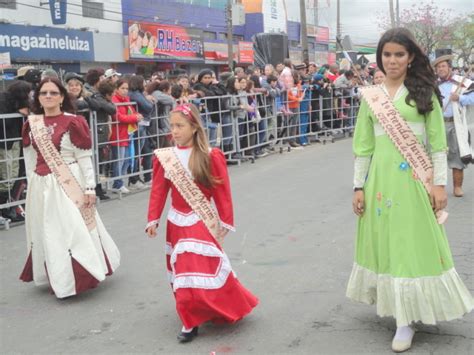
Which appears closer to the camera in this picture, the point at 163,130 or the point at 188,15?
the point at 163,130

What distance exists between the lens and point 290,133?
601 inches

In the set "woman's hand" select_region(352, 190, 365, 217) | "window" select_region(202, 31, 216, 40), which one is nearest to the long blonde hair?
"woman's hand" select_region(352, 190, 365, 217)

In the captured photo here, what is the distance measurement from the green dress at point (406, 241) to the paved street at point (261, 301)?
306mm

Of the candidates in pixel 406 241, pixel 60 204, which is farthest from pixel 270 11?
pixel 406 241

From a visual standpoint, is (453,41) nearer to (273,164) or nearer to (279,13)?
(279,13)

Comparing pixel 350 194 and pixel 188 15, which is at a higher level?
pixel 188 15

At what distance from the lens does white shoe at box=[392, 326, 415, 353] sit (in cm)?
381

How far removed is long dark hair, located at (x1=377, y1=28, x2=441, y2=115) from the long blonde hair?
1245 millimetres

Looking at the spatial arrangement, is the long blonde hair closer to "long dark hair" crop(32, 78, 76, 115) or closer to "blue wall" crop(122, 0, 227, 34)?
"long dark hair" crop(32, 78, 76, 115)

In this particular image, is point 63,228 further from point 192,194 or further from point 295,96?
point 295,96

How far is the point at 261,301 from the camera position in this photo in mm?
4832

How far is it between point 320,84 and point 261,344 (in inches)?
493

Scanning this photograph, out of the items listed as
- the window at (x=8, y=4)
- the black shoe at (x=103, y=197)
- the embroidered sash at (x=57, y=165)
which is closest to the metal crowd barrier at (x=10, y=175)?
the black shoe at (x=103, y=197)

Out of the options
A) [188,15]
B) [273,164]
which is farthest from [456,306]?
[188,15]
